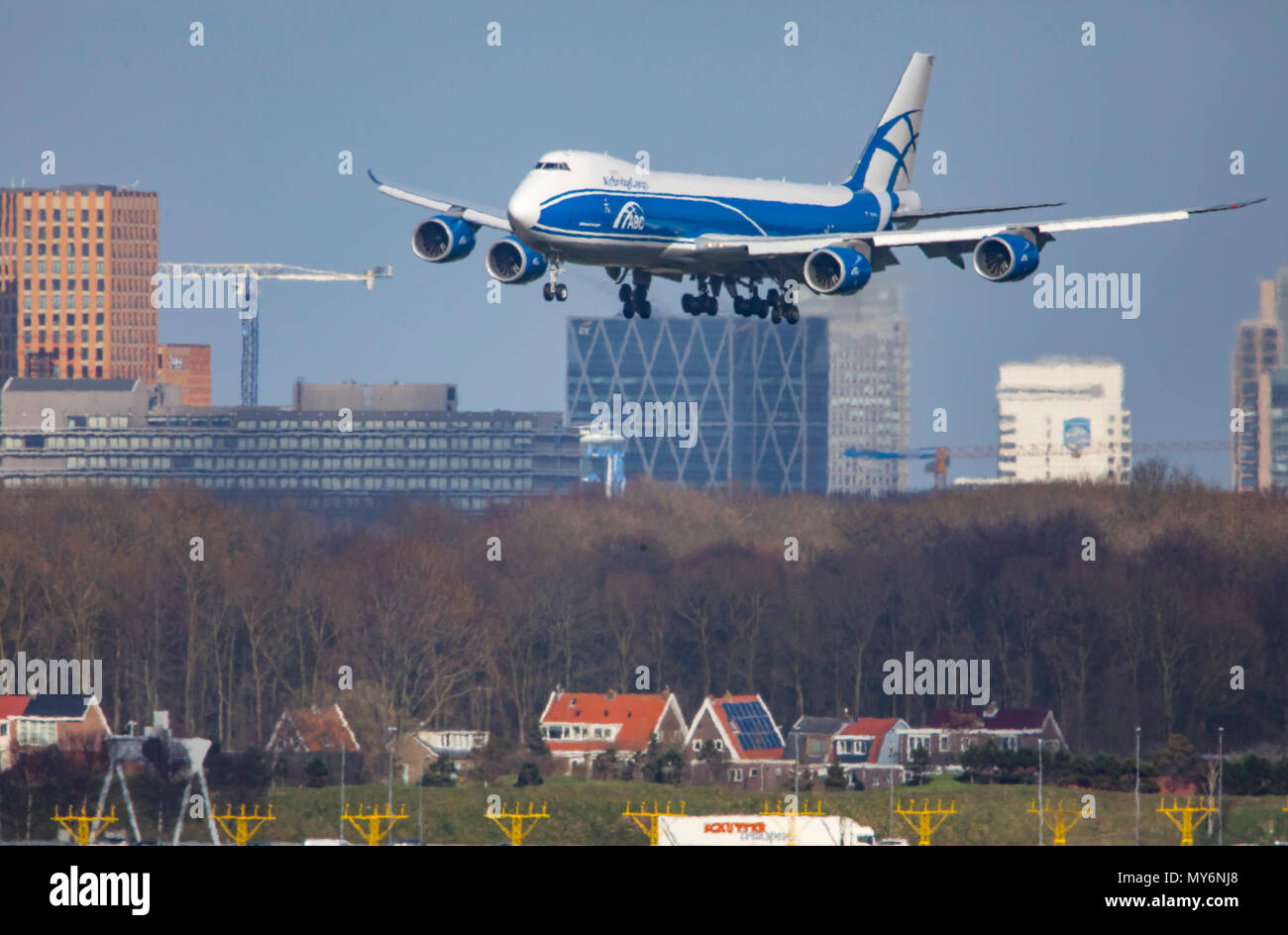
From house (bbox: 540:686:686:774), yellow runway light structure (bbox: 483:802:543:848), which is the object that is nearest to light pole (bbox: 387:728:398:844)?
yellow runway light structure (bbox: 483:802:543:848)

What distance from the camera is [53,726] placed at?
346 ft

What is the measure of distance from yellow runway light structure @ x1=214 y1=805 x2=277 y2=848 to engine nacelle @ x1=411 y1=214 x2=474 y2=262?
1119 inches

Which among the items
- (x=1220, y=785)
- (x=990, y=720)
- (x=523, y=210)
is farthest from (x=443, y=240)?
(x=990, y=720)

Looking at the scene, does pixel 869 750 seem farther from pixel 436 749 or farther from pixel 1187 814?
pixel 436 749

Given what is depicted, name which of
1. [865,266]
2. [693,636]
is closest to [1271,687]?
[693,636]

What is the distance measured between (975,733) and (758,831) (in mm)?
29616

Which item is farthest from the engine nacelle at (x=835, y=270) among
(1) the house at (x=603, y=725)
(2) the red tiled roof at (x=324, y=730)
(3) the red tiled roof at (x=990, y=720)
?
(3) the red tiled roof at (x=990, y=720)

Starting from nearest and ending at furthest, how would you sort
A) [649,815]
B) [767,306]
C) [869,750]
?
[767,306], [649,815], [869,750]

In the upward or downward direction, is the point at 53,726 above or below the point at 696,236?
below

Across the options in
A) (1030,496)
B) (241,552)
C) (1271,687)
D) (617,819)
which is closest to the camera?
(617,819)

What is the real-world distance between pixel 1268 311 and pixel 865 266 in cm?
12557

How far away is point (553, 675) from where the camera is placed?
121625 mm

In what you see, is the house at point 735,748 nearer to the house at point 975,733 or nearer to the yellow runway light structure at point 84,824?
the house at point 975,733

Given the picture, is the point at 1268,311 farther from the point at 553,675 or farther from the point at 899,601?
the point at 553,675
